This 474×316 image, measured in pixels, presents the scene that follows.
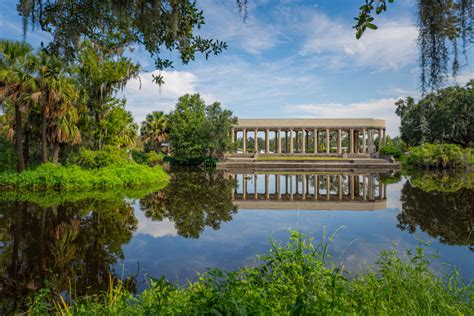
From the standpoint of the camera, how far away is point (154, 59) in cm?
391

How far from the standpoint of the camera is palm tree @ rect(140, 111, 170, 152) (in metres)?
41.5

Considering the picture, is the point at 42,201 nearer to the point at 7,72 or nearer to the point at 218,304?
the point at 7,72

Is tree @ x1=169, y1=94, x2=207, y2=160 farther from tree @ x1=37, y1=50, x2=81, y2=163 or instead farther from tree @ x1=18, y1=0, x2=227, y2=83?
tree @ x1=18, y1=0, x2=227, y2=83

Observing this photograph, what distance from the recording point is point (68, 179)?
14.5 m

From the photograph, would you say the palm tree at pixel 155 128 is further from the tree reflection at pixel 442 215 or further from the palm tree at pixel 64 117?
the tree reflection at pixel 442 215

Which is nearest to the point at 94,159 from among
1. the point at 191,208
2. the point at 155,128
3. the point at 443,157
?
the point at 191,208

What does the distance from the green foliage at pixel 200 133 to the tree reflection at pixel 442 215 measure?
71.9ft

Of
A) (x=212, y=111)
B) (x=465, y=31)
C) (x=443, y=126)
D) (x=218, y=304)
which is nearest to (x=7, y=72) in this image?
(x=218, y=304)

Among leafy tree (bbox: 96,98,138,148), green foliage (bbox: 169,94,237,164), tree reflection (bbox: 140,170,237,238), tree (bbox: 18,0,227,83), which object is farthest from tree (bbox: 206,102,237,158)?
tree (bbox: 18,0,227,83)

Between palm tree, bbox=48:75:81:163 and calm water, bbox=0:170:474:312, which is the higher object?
palm tree, bbox=48:75:81:163

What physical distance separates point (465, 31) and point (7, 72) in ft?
57.4

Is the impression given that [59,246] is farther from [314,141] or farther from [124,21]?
[314,141]

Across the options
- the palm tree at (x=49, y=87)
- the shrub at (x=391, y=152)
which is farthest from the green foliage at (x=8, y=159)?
the shrub at (x=391, y=152)

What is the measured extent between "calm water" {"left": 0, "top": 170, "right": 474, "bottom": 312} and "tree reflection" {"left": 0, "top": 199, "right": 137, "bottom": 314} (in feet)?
0.07
